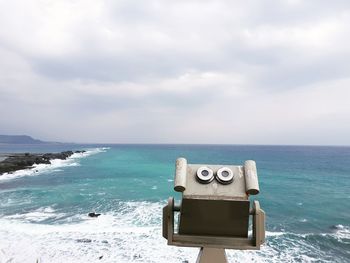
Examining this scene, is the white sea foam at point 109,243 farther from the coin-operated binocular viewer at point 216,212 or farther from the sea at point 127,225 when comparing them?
the coin-operated binocular viewer at point 216,212

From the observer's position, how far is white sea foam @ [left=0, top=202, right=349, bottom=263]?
45.9 ft

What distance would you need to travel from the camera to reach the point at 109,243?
51.3ft

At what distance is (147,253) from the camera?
14.5 meters

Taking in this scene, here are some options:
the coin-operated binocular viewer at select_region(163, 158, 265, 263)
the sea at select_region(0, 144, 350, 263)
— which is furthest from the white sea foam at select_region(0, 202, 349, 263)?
the coin-operated binocular viewer at select_region(163, 158, 265, 263)

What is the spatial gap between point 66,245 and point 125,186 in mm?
19716

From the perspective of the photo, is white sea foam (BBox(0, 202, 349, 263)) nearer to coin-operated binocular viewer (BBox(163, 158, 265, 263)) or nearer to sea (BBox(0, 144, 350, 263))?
sea (BBox(0, 144, 350, 263))

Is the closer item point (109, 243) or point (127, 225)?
point (109, 243)

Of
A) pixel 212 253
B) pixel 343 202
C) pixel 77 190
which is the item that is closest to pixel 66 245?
pixel 212 253

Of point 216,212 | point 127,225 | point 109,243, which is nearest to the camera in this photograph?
point 216,212

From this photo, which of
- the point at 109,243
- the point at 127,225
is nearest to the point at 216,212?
the point at 109,243

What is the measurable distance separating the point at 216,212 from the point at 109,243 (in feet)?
39.9

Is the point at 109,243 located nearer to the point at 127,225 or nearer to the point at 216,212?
the point at 127,225

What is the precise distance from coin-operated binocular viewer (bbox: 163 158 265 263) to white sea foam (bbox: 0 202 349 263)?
933 cm

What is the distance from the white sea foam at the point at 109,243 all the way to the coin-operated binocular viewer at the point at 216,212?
9.33m
